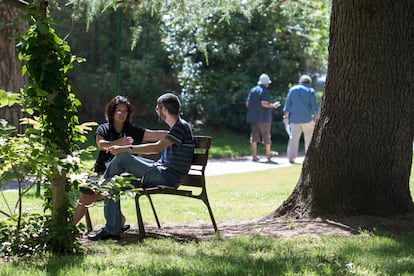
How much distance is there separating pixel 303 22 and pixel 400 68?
18.1 meters

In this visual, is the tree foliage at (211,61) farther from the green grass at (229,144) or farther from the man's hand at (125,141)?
the man's hand at (125,141)

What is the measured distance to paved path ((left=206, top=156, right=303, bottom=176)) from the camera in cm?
1576

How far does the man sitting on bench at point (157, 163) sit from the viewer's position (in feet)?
22.0

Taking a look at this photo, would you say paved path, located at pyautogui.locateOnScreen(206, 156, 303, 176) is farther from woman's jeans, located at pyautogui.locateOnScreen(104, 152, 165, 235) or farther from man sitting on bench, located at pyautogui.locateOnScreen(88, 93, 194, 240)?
woman's jeans, located at pyautogui.locateOnScreen(104, 152, 165, 235)

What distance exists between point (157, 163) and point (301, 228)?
4.78ft

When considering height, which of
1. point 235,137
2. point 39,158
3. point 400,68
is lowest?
point 235,137

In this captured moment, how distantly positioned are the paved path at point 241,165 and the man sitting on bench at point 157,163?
26.5 ft

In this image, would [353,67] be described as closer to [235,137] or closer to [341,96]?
[341,96]

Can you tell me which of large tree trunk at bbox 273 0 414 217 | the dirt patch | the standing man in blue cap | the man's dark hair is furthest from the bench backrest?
the standing man in blue cap

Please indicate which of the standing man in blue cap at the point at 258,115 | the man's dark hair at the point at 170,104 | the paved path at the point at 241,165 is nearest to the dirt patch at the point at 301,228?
the man's dark hair at the point at 170,104

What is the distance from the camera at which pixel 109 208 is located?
667 centimetres

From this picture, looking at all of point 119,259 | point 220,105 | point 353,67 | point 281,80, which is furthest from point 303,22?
point 119,259

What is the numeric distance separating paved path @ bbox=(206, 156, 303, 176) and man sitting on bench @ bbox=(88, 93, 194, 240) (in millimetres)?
8069

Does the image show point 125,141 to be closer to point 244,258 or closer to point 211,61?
point 244,258
